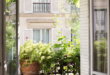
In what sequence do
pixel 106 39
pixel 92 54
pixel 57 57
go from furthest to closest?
pixel 57 57, pixel 92 54, pixel 106 39

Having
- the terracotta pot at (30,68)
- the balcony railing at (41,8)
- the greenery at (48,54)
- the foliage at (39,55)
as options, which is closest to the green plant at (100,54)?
the greenery at (48,54)

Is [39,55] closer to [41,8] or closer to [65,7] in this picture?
[65,7]

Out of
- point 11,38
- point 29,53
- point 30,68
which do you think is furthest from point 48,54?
point 11,38

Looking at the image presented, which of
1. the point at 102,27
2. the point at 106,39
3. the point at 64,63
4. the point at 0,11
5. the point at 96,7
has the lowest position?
the point at 64,63

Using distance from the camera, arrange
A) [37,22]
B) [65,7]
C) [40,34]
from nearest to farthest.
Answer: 1. [65,7]
2. [37,22]
3. [40,34]

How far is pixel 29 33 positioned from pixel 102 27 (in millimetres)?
5228

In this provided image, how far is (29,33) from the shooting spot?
698 centimetres

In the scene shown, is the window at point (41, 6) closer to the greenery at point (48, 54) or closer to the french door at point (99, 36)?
the greenery at point (48, 54)

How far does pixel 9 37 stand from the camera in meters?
2.16

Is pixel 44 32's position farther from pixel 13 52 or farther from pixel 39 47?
pixel 13 52

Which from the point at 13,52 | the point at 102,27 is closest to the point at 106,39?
the point at 102,27

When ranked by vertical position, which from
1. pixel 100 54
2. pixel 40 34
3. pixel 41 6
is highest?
pixel 41 6

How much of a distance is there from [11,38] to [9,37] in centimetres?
8

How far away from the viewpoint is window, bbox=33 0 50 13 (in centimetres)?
731
